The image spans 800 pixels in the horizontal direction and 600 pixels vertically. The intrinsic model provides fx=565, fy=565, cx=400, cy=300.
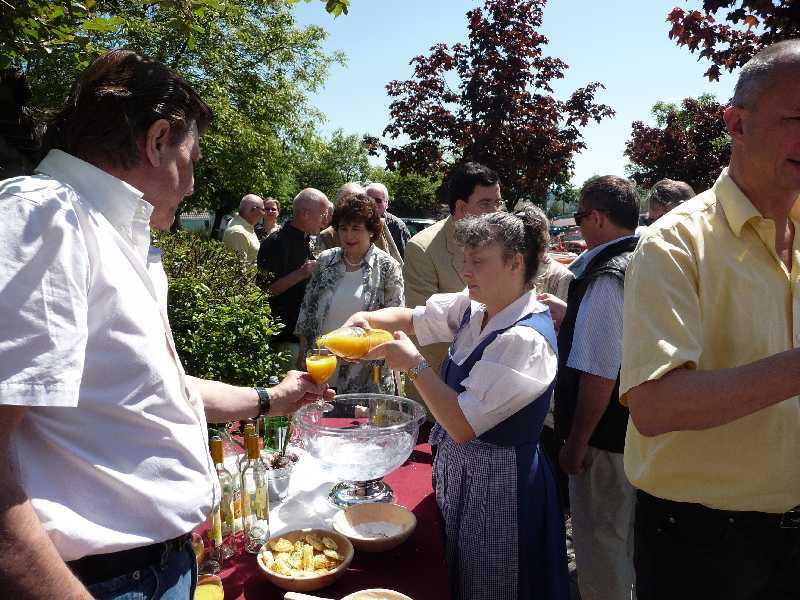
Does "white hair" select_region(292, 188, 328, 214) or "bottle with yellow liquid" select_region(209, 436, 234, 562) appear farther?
"white hair" select_region(292, 188, 328, 214)

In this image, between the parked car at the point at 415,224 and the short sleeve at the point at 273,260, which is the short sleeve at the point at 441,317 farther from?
the parked car at the point at 415,224

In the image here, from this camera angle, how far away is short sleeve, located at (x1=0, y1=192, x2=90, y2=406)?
952 millimetres

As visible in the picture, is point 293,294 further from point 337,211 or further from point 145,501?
point 145,501

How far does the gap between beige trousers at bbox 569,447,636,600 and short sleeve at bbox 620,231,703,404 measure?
1592 mm

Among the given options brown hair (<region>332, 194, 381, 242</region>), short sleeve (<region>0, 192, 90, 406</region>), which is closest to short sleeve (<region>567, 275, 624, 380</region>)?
brown hair (<region>332, 194, 381, 242</region>)

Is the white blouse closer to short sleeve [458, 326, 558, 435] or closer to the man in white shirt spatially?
short sleeve [458, 326, 558, 435]

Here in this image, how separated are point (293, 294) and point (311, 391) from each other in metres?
3.04

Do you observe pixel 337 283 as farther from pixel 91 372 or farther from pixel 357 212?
pixel 91 372

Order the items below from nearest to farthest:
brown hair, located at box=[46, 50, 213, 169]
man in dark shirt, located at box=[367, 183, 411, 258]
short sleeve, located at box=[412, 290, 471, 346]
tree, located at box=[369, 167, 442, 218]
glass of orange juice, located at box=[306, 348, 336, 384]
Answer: brown hair, located at box=[46, 50, 213, 169]
glass of orange juice, located at box=[306, 348, 336, 384]
short sleeve, located at box=[412, 290, 471, 346]
man in dark shirt, located at box=[367, 183, 411, 258]
tree, located at box=[369, 167, 442, 218]

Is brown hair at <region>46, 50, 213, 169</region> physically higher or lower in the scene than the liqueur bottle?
higher

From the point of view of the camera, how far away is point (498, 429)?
2.28 m

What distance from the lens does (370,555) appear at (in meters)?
1.90

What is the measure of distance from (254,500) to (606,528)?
1.97m

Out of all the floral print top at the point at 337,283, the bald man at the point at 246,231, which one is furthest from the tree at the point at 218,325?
the bald man at the point at 246,231
